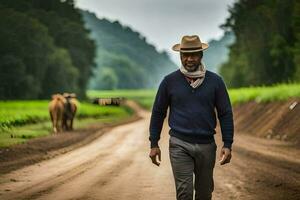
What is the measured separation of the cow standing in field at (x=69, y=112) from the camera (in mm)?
33750

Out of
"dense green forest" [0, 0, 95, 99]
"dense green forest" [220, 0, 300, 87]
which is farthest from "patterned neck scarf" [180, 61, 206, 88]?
"dense green forest" [0, 0, 95, 99]

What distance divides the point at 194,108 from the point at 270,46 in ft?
189

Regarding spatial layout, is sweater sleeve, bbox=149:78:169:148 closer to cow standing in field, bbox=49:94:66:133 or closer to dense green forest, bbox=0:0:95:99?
cow standing in field, bbox=49:94:66:133

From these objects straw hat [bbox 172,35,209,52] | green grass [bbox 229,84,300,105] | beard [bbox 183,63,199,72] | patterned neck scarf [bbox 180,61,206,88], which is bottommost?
green grass [bbox 229,84,300,105]

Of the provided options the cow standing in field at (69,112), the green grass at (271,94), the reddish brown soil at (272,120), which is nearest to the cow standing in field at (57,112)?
the cow standing in field at (69,112)

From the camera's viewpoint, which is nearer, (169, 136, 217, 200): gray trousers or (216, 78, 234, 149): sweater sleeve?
(169, 136, 217, 200): gray trousers

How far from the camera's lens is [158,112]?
22.8 feet

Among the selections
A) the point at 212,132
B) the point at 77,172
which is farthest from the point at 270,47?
the point at 212,132

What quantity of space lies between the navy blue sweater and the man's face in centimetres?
12

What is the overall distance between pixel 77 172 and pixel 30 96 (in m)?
50.9

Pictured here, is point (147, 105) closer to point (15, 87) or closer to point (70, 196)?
point (15, 87)

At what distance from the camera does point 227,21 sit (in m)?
85.7

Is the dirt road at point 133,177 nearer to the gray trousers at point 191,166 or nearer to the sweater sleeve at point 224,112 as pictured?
the gray trousers at point 191,166

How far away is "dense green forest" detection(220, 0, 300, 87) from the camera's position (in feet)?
189
